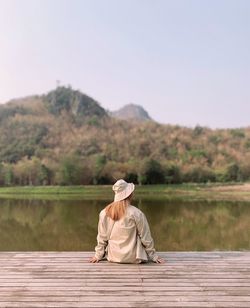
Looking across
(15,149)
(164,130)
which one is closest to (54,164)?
(15,149)

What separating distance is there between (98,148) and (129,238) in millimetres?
72818

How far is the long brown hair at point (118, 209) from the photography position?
18.9 ft

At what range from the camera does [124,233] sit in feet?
18.6

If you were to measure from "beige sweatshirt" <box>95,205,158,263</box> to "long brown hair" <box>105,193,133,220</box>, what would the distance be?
5 centimetres

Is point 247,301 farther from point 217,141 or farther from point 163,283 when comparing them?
point 217,141

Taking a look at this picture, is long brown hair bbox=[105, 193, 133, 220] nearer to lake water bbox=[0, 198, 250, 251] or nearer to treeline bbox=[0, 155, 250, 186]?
lake water bbox=[0, 198, 250, 251]

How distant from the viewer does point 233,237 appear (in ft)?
50.8

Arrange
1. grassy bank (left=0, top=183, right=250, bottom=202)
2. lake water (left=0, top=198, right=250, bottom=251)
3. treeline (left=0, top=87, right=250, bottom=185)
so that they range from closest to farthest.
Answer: lake water (left=0, top=198, right=250, bottom=251) → grassy bank (left=0, top=183, right=250, bottom=202) → treeline (left=0, top=87, right=250, bottom=185)

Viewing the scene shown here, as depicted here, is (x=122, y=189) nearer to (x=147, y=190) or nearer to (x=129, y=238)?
(x=129, y=238)

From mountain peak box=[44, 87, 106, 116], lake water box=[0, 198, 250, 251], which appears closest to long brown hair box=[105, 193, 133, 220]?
lake water box=[0, 198, 250, 251]

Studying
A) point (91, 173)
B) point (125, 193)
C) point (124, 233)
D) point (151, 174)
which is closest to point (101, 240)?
point (124, 233)

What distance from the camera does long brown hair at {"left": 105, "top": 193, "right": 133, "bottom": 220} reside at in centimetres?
575

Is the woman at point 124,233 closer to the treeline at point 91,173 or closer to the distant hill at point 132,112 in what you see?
Result: the treeline at point 91,173

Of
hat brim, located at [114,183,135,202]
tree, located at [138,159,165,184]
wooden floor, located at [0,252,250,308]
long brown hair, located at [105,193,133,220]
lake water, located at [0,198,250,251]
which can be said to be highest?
hat brim, located at [114,183,135,202]
